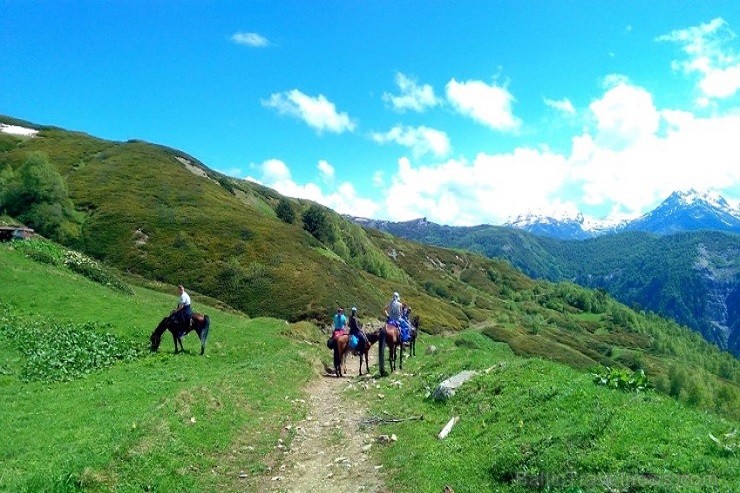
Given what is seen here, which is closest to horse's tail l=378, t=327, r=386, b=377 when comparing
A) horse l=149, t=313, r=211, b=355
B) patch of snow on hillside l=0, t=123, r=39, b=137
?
horse l=149, t=313, r=211, b=355

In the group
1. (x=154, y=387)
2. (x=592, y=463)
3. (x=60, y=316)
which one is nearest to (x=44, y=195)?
(x=60, y=316)

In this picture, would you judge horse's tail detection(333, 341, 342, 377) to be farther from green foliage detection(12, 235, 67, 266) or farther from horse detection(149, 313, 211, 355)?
green foliage detection(12, 235, 67, 266)

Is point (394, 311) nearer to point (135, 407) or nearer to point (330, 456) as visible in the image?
point (135, 407)

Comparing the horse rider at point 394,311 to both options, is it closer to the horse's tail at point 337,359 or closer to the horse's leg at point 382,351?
the horse's leg at point 382,351

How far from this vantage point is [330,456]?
16.3m

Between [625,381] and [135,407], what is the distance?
18467 millimetres

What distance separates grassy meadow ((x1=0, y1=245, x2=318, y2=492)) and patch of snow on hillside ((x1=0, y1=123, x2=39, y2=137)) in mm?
119047

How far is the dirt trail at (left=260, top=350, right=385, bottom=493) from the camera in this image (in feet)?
46.2

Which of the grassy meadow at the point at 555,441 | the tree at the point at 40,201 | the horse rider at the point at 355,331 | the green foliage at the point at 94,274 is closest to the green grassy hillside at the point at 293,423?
the grassy meadow at the point at 555,441

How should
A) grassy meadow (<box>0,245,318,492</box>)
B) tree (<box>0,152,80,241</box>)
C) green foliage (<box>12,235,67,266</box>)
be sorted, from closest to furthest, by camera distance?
grassy meadow (<box>0,245,318,492</box>) → green foliage (<box>12,235,67,266</box>) → tree (<box>0,152,80,241</box>)

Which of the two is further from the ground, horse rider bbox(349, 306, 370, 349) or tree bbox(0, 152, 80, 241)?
tree bbox(0, 152, 80, 241)

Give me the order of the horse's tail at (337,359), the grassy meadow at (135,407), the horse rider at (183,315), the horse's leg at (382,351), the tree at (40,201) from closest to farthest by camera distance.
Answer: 1. the grassy meadow at (135,407)
2. the horse's leg at (382,351)
3. the horse's tail at (337,359)
4. the horse rider at (183,315)
5. the tree at (40,201)

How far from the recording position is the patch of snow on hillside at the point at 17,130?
136 meters

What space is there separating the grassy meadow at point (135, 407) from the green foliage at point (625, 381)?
11.1 metres
